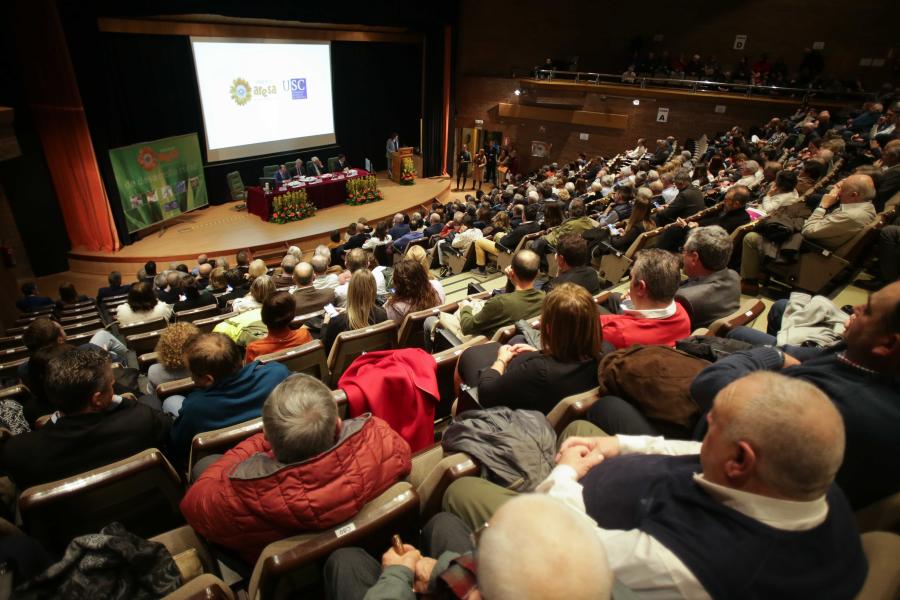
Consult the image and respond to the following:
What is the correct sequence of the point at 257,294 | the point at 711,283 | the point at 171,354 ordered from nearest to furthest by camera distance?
the point at 171,354, the point at 711,283, the point at 257,294

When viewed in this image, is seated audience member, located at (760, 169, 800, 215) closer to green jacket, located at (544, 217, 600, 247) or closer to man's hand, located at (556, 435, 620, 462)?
green jacket, located at (544, 217, 600, 247)

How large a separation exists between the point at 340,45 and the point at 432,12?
306cm

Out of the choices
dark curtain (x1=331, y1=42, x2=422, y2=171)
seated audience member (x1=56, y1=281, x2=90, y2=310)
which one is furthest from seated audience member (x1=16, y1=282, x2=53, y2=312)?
dark curtain (x1=331, y1=42, x2=422, y2=171)

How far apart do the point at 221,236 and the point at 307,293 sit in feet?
20.8

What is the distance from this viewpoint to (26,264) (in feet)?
27.3

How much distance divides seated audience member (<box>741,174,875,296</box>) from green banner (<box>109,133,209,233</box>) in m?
9.97

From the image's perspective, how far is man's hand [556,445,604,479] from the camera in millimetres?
1438

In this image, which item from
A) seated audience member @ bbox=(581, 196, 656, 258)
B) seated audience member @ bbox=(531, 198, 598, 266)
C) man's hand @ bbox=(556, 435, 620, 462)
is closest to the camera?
man's hand @ bbox=(556, 435, 620, 462)

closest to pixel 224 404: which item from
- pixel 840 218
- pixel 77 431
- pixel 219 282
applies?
pixel 77 431

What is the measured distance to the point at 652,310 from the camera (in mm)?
2443

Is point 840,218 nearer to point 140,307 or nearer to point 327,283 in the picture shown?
point 327,283

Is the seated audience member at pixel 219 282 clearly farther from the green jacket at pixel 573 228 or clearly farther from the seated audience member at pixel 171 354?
the green jacket at pixel 573 228

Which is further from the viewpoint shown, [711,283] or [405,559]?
[711,283]

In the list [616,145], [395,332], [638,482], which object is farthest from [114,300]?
[616,145]
